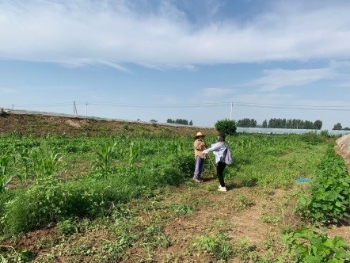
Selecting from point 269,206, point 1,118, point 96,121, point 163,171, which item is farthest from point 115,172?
point 96,121

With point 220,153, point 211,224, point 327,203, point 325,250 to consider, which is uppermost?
point 220,153

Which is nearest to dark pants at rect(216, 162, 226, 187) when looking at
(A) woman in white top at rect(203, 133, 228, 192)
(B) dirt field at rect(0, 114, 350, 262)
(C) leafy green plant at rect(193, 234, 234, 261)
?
(A) woman in white top at rect(203, 133, 228, 192)

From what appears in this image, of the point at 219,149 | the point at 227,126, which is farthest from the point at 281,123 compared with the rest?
the point at 219,149

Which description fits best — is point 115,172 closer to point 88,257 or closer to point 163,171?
point 163,171

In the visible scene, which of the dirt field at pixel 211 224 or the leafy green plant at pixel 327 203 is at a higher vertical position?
the leafy green plant at pixel 327 203

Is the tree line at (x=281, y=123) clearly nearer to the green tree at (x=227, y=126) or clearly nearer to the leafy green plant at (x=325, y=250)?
the green tree at (x=227, y=126)

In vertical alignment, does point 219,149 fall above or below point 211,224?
above

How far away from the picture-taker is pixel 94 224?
197 inches

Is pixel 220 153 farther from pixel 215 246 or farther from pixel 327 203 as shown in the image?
pixel 215 246

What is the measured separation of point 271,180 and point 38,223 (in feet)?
20.3

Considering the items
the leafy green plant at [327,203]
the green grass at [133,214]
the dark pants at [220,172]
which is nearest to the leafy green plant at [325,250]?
the green grass at [133,214]

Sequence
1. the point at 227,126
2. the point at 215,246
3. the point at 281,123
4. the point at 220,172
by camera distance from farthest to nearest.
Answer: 1. the point at 281,123
2. the point at 227,126
3. the point at 220,172
4. the point at 215,246

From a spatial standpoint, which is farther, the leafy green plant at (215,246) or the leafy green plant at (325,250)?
the leafy green plant at (215,246)

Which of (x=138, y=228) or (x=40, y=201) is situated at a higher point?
(x=40, y=201)
